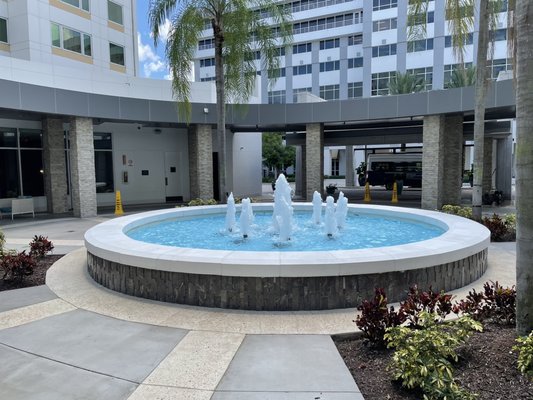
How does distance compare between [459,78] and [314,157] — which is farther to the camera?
[459,78]

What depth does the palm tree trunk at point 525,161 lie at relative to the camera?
13.4 ft

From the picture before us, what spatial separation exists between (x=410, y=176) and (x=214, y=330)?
3646 centimetres

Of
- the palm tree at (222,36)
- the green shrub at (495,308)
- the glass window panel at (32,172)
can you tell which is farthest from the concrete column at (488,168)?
the glass window panel at (32,172)

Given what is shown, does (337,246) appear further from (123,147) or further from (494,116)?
(123,147)

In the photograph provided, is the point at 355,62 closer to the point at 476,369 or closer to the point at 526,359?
the point at 476,369

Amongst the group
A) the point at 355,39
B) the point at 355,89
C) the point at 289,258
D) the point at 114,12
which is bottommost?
the point at 289,258

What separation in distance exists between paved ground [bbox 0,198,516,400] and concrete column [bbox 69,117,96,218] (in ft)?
38.7

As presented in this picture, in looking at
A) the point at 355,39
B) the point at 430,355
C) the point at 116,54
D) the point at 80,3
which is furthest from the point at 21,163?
the point at 355,39

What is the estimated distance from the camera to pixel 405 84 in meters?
47.8

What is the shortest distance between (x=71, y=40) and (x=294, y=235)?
78.1ft

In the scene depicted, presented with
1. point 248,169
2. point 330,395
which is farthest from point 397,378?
point 248,169

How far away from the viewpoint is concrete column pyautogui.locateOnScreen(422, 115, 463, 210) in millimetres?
18812

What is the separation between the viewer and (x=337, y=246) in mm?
9969

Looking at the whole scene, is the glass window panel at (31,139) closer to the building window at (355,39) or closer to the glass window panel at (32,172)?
the glass window panel at (32,172)
